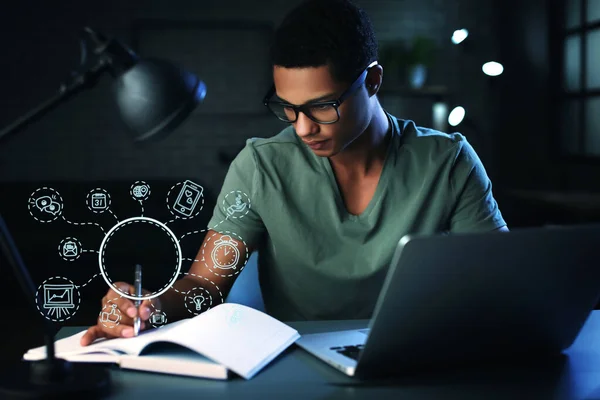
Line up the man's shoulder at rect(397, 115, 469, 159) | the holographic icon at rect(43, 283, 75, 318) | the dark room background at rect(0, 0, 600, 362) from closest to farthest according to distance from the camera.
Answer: the holographic icon at rect(43, 283, 75, 318) → the man's shoulder at rect(397, 115, 469, 159) → the dark room background at rect(0, 0, 600, 362)

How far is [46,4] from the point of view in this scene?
4.66 m

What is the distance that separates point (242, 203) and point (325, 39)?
38 cm

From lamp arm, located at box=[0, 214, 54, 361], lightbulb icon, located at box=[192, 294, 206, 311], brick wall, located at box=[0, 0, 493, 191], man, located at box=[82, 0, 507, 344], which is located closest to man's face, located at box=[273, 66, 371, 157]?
man, located at box=[82, 0, 507, 344]

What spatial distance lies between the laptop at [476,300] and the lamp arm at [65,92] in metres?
0.42

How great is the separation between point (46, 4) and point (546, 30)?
9.78 feet

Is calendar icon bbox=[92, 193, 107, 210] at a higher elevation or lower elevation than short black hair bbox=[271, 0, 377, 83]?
lower

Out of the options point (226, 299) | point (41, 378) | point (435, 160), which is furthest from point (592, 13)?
point (41, 378)

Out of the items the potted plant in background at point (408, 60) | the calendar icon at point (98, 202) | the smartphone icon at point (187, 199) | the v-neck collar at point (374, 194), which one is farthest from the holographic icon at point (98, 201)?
the potted plant in background at point (408, 60)

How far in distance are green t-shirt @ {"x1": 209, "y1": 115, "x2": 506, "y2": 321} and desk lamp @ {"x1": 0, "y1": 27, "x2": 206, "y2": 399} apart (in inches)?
22.8

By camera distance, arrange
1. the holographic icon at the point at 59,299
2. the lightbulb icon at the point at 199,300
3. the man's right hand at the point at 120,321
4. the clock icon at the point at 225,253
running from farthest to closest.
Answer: the clock icon at the point at 225,253 < the lightbulb icon at the point at 199,300 < the holographic icon at the point at 59,299 < the man's right hand at the point at 120,321

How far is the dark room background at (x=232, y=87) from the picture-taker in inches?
180

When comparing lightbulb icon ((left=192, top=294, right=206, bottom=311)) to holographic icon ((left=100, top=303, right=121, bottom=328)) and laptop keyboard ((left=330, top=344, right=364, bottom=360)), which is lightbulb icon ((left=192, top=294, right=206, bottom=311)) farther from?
laptop keyboard ((left=330, top=344, right=364, bottom=360))

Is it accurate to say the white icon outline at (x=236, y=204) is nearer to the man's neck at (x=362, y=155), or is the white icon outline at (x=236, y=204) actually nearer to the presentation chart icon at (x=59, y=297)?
the man's neck at (x=362, y=155)

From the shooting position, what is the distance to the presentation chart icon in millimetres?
1205
